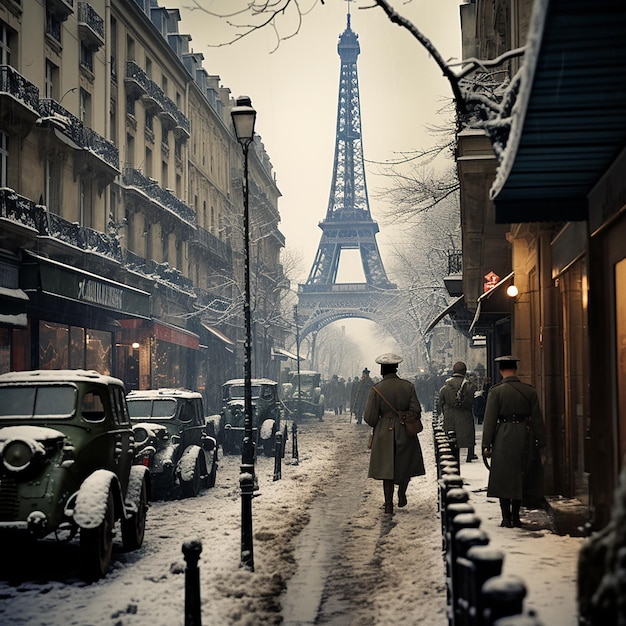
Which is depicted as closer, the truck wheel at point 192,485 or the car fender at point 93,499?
the car fender at point 93,499

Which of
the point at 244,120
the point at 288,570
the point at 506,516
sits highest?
the point at 244,120

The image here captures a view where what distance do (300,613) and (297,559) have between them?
7.10 feet

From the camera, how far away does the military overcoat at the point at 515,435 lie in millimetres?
10000

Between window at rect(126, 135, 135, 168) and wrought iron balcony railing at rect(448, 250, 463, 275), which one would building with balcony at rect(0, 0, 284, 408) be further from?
wrought iron balcony railing at rect(448, 250, 463, 275)

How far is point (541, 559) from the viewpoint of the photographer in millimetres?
8188

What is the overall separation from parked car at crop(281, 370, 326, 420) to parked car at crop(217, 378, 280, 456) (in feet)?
47.7

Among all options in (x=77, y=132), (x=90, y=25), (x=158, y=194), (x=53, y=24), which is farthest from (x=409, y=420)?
(x=158, y=194)

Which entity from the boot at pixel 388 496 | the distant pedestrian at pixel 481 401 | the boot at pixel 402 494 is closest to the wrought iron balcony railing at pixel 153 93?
the distant pedestrian at pixel 481 401

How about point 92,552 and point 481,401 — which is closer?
point 92,552

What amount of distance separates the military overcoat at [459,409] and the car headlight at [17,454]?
395 inches

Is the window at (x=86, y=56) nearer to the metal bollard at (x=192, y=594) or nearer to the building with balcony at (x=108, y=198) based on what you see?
the building with balcony at (x=108, y=198)

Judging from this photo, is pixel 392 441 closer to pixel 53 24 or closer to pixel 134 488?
pixel 134 488

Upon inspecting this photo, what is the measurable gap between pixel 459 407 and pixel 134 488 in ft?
28.5

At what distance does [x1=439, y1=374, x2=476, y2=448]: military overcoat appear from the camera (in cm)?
1764
